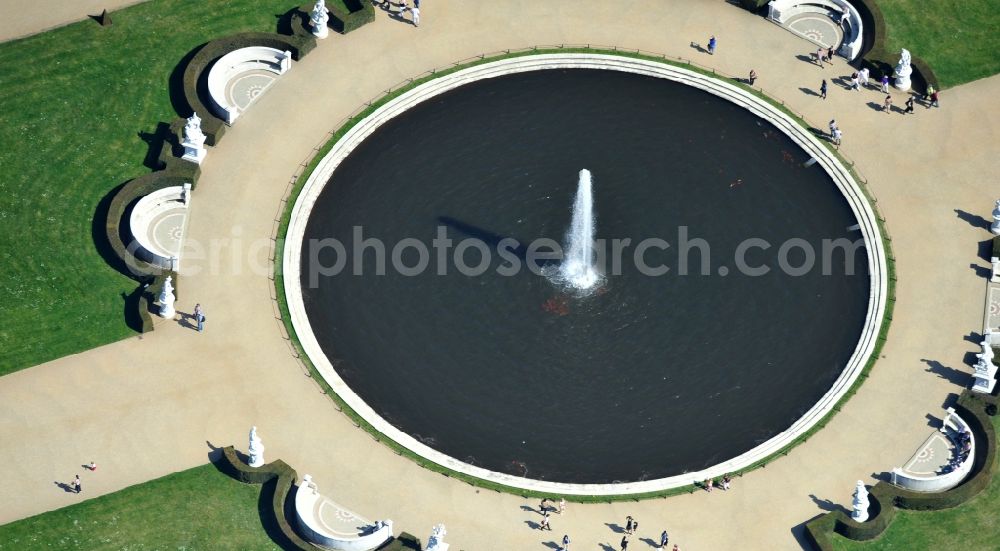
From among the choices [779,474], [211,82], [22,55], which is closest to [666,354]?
[779,474]

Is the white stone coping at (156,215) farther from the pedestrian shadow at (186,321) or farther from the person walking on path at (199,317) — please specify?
the person walking on path at (199,317)

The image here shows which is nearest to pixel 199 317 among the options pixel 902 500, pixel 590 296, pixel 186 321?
pixel 186 321

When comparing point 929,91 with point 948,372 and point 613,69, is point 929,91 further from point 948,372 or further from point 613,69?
point 948,372

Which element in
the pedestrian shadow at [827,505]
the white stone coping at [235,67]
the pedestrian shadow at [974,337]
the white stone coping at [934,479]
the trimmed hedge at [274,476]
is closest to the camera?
the trimmed hedge at [274,476]

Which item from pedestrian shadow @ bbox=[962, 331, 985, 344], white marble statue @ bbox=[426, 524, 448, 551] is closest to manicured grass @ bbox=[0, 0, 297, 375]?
white marble statue @ bbox=[426, 524, 448, 551]

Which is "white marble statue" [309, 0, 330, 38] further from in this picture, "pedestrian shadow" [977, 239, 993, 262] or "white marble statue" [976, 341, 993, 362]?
"white marble statue" [976, 341, 993, 362]

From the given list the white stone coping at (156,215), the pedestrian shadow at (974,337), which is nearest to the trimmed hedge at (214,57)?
the white stone coping at (156,215)

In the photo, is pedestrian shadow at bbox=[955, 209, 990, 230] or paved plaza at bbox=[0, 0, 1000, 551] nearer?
paved plaza at bbox=[0, 0, 1000, 551]
